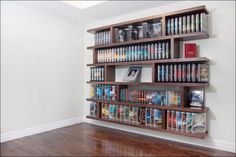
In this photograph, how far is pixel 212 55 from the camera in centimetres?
264

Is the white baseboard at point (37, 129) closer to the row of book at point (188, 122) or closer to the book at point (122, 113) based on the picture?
the book at point (122, 113)

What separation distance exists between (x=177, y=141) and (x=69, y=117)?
2098 mm

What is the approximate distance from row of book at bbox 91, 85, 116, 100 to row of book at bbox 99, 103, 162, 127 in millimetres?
142

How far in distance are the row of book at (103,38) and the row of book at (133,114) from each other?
3.76 ft

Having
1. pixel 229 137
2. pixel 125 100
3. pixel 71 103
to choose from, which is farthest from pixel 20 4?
pixel 229 137

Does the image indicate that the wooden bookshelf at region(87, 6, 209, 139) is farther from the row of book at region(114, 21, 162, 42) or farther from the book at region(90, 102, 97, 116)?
the book at region(90, 102, 97, 116)

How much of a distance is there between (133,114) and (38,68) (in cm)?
180

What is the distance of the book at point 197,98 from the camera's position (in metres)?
2.63

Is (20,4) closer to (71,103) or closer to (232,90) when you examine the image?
(71,103)

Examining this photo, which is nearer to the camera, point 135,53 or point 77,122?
Result: point 135,53

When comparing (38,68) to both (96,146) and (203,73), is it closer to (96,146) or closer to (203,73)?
(96,146)

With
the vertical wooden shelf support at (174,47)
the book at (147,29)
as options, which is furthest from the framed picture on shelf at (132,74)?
the vertical wooden shelf support at (174,47)

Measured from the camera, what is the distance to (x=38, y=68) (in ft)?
10.8

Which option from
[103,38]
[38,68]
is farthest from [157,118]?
[38,68]
